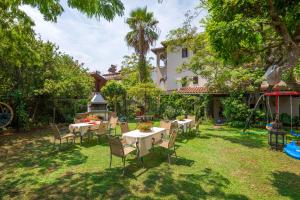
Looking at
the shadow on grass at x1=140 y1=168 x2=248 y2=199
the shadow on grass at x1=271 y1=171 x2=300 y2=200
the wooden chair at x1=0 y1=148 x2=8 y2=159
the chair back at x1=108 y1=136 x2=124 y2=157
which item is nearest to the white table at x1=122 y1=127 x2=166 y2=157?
the chair back at x1=108 y1=136 x2=124 y2=157

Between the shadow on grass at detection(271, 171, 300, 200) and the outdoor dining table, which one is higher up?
the outdoor dining table

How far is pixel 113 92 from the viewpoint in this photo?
58.5ft

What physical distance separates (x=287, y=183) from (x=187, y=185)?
262 centimetres

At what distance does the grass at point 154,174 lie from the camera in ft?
14.5

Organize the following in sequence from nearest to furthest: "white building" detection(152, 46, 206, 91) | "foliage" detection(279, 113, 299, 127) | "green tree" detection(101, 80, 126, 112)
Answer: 1. "foliage" detection(279, 113, 299, 127)
2. "green tree" detection(101, 80, 126, 112)
3. "white building" detection(152, 46, 206, 91)

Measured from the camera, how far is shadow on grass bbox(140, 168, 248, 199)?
4.25 metres

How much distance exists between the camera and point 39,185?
4918mm

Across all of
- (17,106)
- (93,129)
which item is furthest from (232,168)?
(17,106)

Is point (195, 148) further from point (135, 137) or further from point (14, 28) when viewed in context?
point (14, 28)

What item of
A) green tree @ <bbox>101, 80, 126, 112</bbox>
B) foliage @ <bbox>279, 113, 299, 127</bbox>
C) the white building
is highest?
the white building

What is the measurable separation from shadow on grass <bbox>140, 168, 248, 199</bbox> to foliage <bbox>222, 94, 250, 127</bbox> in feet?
32.5

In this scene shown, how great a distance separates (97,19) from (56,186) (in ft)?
13.9

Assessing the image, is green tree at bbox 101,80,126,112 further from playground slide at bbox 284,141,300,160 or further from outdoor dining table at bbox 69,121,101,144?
playground slide at bbox 284,141,300,160

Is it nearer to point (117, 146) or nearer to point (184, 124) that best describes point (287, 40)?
point (117, 146)
